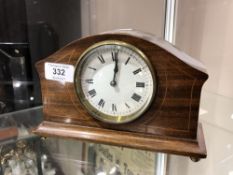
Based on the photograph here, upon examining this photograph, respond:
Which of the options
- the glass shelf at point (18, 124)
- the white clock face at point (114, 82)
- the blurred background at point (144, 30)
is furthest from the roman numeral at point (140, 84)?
the glass shelf at point (18, 124)

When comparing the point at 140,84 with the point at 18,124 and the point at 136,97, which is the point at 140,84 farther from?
the point at 18,124

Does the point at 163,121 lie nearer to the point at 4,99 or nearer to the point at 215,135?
the point at 215,135

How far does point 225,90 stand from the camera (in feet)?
2.64

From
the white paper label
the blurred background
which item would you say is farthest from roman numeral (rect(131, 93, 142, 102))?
the blurred background

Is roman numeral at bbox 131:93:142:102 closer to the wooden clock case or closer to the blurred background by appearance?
the wooden clock case

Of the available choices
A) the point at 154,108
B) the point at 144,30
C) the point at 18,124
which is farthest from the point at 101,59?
the point at 18,124

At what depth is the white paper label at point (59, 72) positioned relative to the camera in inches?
23.5

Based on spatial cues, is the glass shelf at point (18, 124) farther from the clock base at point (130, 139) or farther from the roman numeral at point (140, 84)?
the roman numeral at point (140, 84)

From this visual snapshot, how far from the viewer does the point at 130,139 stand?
1.88 ft

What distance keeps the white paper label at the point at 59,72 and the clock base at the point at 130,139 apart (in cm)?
10

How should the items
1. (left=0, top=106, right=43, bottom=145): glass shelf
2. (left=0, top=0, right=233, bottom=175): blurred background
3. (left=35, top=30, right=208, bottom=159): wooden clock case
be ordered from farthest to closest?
(left=0, top=106, right=43, bottom=145): glass shelf < (left=0, top=0, right=233, bottom=175): blurred background < (left=35, top=30, right=208, bottom=159): wooden clock case

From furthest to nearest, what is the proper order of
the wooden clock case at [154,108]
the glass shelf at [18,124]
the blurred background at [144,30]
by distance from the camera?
1. the glass shelf at [18,124]
2. the blurred background at [144,30]
3. the wooden clock case at [154,108]

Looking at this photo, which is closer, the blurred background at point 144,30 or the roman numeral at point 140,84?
the roman numeral at point 140,84

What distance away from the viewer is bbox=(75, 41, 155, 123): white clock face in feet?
1.82
